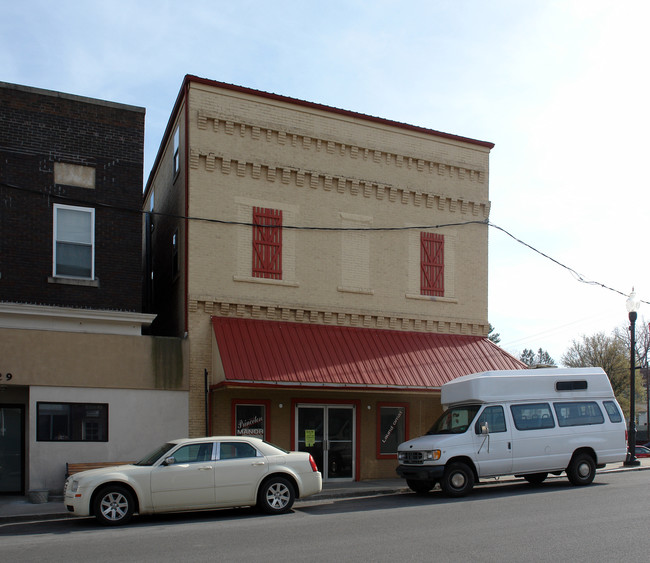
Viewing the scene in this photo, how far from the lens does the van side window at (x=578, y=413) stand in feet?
52.3

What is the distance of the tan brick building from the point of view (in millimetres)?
17766

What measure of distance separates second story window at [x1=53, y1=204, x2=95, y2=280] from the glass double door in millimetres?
6110

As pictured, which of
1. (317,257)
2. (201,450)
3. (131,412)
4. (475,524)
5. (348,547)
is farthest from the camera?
(317,257)

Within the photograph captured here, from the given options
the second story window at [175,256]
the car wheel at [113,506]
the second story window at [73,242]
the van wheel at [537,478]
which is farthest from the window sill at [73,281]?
the van wheel at [537,478]

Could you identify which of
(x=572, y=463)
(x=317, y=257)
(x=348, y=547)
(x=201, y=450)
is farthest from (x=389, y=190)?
(x=348, y=547)

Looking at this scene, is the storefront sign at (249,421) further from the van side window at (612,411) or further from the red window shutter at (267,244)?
the van side window at (612,411)

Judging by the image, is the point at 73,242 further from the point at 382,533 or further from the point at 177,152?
the point at 382,533

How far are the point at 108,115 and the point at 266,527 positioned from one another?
10.6 meters

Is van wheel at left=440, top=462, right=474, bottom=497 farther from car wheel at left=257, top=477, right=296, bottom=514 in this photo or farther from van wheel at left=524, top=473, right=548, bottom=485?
car wheel at left=257, top=477, right=296, bottom=514

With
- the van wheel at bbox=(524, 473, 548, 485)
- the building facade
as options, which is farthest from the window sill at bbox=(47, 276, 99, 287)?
the van wheel at bbox=(524, 473, 548, 485)

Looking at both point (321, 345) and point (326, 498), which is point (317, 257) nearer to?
point (321, 345)

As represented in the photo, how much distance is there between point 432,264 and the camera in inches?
827

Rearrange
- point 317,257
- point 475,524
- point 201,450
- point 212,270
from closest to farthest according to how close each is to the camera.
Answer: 1. point 475,524
2. point 201,450
3. point 212,270
4. point 317,257

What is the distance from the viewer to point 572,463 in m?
15.8
